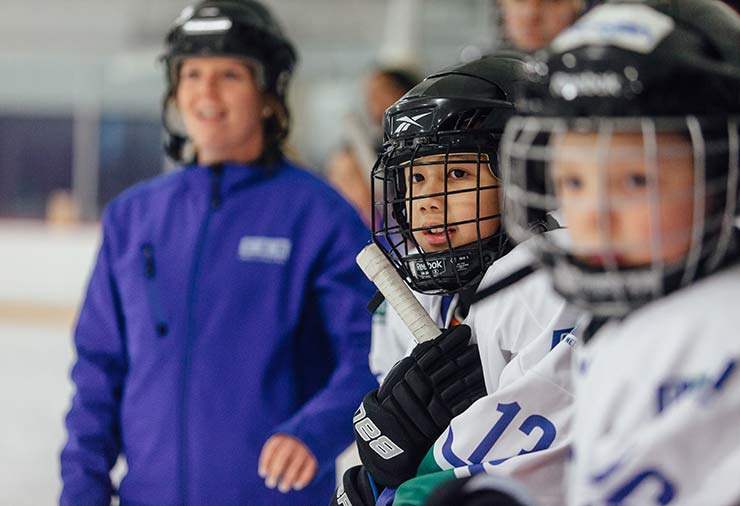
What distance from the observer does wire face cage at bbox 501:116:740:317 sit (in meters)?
0.91

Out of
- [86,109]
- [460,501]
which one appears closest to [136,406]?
[460,501]

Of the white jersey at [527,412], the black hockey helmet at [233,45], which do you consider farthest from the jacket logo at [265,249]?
the white jersey at [527,412]

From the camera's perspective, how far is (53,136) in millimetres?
10234

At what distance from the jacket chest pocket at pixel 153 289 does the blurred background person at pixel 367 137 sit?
5.41 feet

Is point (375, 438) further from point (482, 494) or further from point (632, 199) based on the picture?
point (632, 199)

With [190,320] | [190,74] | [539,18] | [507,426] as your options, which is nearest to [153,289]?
[190,320]

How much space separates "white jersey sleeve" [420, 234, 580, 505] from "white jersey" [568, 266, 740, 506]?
9.0 inches

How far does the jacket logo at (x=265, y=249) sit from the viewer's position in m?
2.01

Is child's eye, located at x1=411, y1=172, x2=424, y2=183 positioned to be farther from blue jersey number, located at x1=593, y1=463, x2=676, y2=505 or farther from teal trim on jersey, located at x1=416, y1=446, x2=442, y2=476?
blue jersey number, located at x1=593, y1=463, x2=676, y2=505

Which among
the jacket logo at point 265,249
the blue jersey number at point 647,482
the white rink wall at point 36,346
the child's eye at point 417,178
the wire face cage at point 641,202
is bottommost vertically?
the white rink wall at point 36,346

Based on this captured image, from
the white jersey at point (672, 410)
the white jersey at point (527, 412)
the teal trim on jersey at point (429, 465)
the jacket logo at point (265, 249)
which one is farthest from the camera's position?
the jacket logo at point (265, 249)

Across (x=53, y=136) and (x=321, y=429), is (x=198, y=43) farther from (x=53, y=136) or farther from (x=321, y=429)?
(x=53, y=136)

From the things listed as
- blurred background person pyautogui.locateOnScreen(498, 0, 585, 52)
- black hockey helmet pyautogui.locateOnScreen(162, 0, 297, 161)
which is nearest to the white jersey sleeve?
black hockey helmet pyautogui.locateOnScreen(162, 0, 297, 161)

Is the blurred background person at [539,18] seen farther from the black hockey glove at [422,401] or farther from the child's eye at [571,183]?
the child's eye at [571,183]
